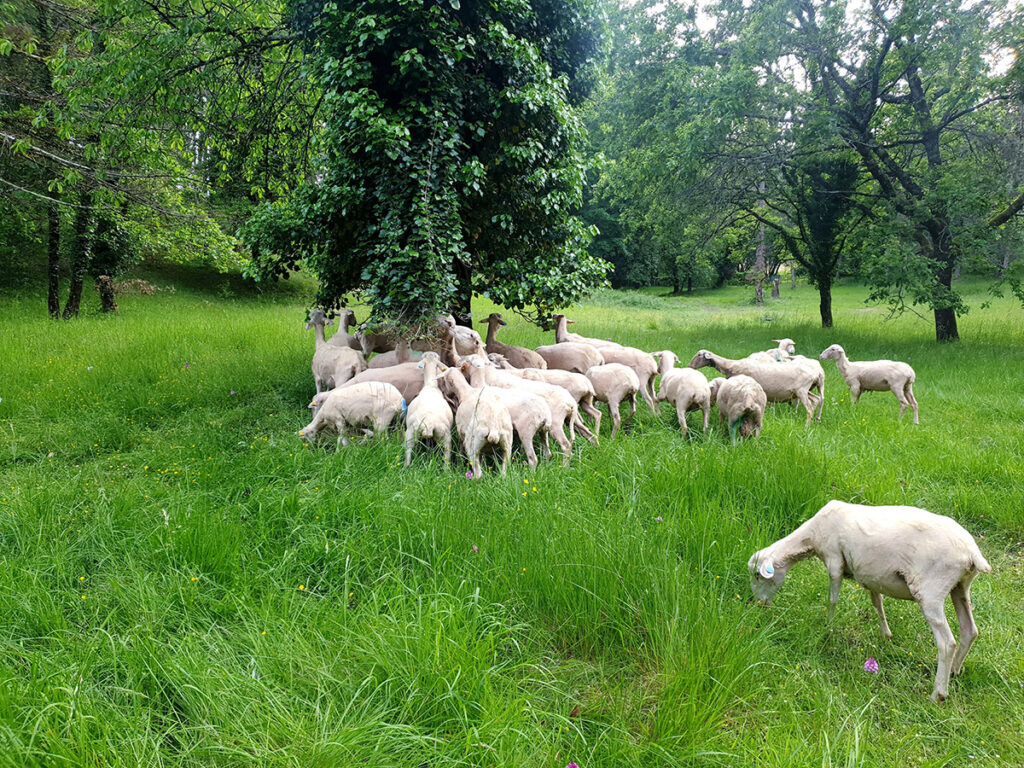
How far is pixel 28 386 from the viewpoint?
8062 millimetres

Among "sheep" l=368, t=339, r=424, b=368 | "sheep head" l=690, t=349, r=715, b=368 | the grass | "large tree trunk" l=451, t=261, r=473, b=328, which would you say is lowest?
the grass

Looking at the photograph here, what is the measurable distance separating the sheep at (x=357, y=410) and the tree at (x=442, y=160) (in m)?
1.30

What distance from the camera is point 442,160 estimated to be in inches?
260

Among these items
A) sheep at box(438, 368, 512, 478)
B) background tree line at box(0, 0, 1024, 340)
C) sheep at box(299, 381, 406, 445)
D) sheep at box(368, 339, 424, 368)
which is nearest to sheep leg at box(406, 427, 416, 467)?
sheep at box(438, 368, 512, 478)

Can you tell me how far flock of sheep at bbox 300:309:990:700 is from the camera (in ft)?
9.23

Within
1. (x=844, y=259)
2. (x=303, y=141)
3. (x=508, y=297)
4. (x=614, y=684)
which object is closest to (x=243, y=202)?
(x=303, y=141)

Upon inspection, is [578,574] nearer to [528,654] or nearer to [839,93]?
[528,654]

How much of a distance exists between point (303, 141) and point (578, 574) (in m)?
10.4

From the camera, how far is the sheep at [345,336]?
8738 millimetres

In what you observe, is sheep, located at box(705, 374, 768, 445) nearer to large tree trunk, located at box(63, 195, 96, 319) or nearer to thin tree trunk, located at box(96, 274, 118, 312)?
large tree trunk, located at box(63, 195, 96, 319)

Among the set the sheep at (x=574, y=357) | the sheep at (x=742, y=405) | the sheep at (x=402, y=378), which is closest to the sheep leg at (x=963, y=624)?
the sheep at (x=742, y=405)

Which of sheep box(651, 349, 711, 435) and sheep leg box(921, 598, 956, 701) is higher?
sheep box(651, 349, 711, 435)

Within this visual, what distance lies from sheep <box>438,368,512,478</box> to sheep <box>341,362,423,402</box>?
1242 mm

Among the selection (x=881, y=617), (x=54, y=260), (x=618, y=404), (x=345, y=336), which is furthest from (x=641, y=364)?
(x=54, y=260)
